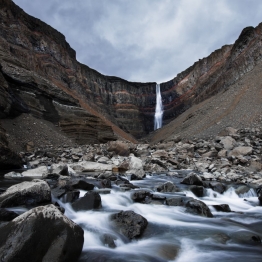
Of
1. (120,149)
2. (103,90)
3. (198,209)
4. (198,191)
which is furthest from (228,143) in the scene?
(103,90)

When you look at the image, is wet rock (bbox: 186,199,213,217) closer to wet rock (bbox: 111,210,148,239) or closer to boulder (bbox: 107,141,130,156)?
wet rock (bbox: 111,210,148,239)

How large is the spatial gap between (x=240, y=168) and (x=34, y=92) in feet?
61.9

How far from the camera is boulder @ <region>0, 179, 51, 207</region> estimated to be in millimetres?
4598

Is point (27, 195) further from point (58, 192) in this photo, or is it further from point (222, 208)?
point (222, 208)

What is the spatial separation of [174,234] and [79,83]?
42847 mm

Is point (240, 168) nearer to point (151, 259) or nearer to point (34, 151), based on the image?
point (151, 259)

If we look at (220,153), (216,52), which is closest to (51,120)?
(220,153)

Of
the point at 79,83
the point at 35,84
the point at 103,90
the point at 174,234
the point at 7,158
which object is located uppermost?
the point at 103,90

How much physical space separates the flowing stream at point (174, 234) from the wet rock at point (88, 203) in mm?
122

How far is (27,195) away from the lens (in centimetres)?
480

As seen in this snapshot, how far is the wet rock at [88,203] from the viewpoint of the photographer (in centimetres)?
518

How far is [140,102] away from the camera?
66562 mm

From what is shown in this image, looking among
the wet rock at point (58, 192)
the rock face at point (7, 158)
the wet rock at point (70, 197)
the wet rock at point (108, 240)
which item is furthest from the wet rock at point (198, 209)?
the rock face at point (7, 158)

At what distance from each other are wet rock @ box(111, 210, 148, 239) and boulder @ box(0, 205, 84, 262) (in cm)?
124
